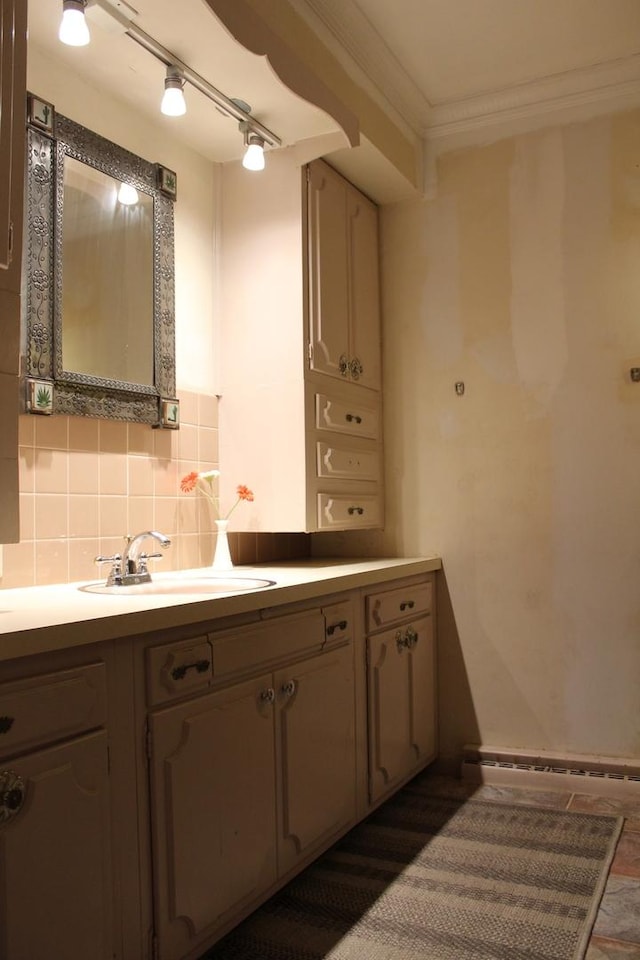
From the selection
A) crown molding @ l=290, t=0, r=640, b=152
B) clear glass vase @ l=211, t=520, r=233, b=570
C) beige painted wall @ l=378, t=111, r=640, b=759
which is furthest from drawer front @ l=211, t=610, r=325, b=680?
crown molding @ l=290, t=0, r=640, b=152

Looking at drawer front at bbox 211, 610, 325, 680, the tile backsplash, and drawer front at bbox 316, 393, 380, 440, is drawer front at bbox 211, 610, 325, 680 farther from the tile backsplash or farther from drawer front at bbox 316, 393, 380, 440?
drawer front at bbox 316, 393, 380, 440

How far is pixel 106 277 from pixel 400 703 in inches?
68.0

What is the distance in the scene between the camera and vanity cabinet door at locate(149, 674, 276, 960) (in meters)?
1.66

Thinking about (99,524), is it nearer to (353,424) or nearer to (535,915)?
(353,424)

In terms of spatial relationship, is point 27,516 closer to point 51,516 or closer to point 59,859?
point 51,516

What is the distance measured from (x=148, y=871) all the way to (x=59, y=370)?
50.1 inches

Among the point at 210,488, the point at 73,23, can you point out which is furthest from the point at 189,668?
the point at 73,23

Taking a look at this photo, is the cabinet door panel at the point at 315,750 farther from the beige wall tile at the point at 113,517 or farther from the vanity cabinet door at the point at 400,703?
the beige wall tile at the point at 113,517

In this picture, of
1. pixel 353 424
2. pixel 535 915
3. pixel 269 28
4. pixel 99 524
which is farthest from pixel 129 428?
pixel 535 915

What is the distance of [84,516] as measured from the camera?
7.60 feet

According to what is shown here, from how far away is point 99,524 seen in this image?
7.77ft

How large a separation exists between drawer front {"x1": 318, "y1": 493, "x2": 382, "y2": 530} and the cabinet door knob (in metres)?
0.84

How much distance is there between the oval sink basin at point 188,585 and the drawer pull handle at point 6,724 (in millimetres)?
775

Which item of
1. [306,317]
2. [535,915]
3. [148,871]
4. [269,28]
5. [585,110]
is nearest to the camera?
[148,871]
